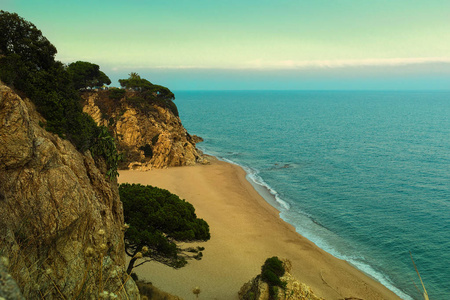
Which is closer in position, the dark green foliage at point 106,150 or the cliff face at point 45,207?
the cliff face at point 45,207

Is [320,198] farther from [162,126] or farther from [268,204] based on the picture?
[162,126]

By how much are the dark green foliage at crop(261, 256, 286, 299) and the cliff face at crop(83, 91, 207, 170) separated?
4203 centimetres

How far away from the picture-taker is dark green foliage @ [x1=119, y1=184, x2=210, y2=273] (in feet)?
62.5

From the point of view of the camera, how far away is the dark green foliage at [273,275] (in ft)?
64.0

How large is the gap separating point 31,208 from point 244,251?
2322 centimetres


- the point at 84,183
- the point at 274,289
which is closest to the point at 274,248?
the point at 274,289

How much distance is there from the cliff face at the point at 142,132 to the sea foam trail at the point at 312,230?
14.7 meters

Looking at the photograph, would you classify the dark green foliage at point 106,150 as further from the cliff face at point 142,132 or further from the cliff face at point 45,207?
the cliff face at point 142,132

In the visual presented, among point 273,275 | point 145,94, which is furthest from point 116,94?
point 273,275

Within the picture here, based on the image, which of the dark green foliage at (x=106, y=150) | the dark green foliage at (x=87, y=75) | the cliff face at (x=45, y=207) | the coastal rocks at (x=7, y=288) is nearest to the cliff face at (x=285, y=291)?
the cliff face at (x=45, y=207)

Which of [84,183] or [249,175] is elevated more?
[84,183]

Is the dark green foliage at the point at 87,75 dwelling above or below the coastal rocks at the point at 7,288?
above

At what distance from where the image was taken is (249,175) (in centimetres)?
6138

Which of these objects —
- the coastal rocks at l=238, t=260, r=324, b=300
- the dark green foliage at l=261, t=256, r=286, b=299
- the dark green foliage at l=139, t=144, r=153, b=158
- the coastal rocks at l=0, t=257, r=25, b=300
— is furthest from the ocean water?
the dark green foliage at l=139, t=144, r=153, b=158
